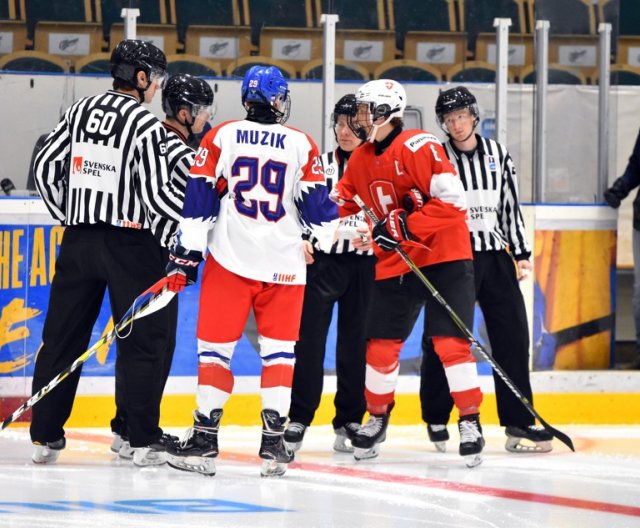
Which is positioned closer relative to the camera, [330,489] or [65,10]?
[330,489]

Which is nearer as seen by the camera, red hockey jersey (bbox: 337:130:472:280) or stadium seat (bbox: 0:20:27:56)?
red hockey jersey (bbox: 337:130:472:280)

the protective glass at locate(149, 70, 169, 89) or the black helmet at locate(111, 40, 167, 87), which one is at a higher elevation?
the black helmet at locate(111, 40, 167, 87)

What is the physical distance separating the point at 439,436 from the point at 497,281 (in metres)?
0.60

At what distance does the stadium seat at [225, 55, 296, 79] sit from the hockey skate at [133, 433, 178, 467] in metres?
1.83

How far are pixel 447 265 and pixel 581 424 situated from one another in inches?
55.5

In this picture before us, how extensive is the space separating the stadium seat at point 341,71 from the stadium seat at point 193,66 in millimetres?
384

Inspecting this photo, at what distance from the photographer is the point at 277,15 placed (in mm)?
5629

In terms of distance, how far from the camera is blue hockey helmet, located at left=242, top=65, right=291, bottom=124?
406 centimetres

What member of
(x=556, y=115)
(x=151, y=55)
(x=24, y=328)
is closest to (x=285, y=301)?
(x=151, y=55)

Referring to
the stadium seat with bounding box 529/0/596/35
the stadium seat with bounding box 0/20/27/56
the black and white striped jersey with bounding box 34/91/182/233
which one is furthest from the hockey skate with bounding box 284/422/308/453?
the stadium seat with bounding box 529/0/596/35

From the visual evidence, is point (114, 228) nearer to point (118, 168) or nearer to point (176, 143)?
point (118, 168)

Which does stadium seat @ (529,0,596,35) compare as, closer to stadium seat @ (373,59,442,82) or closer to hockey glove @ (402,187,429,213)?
stadium seat @ (373,59,442,82)

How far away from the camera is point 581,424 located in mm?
5555

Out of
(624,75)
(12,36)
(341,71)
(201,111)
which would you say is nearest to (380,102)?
(201,111)
